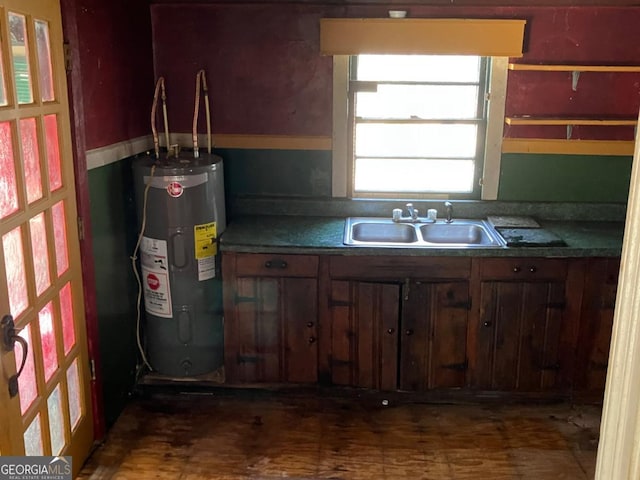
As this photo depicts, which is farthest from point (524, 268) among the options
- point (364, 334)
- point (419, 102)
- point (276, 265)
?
point (276, 265)

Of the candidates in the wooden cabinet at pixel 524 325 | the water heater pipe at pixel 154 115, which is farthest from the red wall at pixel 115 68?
the wooden cabinet at pixel 524 325

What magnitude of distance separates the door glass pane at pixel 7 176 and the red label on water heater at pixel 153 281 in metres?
1.16

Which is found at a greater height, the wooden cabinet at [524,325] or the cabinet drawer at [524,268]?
the cabinet drawer at [524,268]

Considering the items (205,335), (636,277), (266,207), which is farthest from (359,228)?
(636,277)

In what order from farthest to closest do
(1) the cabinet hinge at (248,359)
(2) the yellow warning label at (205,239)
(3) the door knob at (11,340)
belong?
(1) the cabinet hinge at (248,359), (2) the yellow warning label at (205,239), (3) the door knob at (11,340)

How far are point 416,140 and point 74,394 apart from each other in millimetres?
2232

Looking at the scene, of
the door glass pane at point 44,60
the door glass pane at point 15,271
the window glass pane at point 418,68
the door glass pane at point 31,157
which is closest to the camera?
the door glass pane at point 15,271

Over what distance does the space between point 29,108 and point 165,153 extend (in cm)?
131

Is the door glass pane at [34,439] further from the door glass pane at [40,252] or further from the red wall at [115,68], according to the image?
the red wall at [115,68]

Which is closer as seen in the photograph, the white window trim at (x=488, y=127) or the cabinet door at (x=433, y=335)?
the cabinet door at (x=433, y=335)

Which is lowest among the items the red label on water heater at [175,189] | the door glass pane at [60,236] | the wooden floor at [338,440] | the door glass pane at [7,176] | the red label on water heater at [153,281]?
the wooden floor at [338,440]

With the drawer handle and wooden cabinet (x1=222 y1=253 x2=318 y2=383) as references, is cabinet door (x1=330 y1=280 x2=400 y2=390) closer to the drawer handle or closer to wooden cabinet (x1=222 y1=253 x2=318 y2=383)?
wooden cabinet (x1=222 y1=253 x2=318 y2=383)

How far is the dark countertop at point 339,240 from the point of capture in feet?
9.97

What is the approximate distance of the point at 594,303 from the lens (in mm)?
3102
